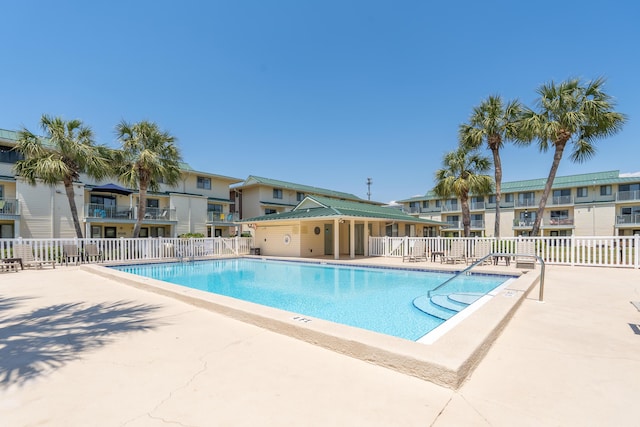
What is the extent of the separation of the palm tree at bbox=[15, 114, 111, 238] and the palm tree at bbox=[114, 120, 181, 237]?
4.92 ft

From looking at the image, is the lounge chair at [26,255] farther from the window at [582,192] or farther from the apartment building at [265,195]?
the window at [582,192]

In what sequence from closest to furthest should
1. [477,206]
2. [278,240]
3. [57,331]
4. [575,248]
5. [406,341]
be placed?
1. [406,341]
2. [57,331]
3. [575,248]
4. [278,240]
5. [477,206]

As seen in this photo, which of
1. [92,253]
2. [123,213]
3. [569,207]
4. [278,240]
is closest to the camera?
[92,253]

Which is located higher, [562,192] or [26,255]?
[562,192]

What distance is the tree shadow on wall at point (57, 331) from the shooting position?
11.5 feet

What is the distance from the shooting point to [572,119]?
632 inches

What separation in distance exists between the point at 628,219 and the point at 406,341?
43.2m

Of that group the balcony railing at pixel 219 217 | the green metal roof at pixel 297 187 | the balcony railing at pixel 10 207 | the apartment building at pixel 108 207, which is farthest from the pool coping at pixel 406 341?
the green metal roof at pixel 297 187

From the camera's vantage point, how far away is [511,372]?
326cm

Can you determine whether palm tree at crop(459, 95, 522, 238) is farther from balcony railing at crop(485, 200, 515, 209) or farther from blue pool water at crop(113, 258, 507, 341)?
balcony railing at crop(485, 200, 515, 209)

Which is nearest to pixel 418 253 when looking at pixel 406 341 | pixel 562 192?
pixel 406 341

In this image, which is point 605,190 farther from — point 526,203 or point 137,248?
point 137,248

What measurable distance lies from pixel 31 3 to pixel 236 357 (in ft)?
46.4

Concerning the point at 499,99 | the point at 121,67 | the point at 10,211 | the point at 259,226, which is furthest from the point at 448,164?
the point at 10,211
